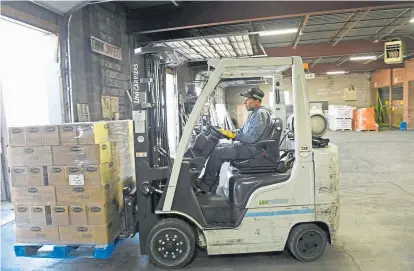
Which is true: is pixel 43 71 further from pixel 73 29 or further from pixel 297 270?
pixel 297 270

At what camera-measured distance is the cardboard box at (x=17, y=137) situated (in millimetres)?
3500

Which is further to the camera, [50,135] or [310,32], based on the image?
[310,32]

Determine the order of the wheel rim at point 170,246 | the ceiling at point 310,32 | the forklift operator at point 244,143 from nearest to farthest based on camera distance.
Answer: the wheel rim at point 170,246 → the forklift operator at point 244,143 → the ceiling at point 310,32

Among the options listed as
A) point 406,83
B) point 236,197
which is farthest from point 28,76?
point 406,83

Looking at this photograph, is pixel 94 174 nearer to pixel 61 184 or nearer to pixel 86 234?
pixel 61 184

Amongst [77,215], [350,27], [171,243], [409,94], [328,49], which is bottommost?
[171,243]

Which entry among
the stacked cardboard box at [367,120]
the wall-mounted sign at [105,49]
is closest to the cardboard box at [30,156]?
the wall-mounted sign at [105,49]

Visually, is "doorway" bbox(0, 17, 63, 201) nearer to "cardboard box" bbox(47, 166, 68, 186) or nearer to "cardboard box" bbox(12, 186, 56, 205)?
"cardboard box" bbox(12, 186, 56, 205)

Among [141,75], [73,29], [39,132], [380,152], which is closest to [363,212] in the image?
[141,75]

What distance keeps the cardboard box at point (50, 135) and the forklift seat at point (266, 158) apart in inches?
80.6

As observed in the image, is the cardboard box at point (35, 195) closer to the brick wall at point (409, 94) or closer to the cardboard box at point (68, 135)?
the cardboard box at point (68, 135)

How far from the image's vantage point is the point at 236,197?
3.67 meters

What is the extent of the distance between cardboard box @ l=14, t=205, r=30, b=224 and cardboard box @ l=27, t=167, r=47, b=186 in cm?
27

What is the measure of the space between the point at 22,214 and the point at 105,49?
3376 millimetres
